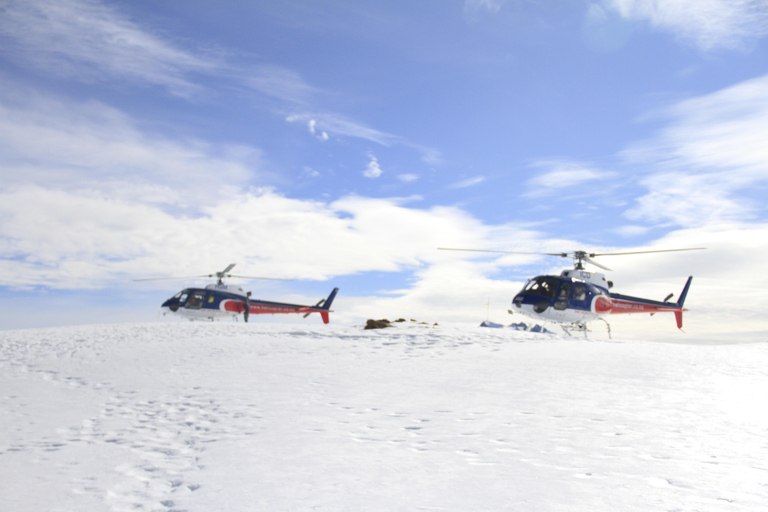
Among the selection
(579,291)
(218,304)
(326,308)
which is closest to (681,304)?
(579,291)

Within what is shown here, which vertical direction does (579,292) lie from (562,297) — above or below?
above

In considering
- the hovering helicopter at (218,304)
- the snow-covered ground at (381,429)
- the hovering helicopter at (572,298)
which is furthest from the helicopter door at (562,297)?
the hovering helicopter at (218,304)

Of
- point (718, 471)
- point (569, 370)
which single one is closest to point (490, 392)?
point (569, 370)

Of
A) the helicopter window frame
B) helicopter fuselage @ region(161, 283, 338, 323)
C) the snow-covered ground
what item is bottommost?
the snow-covered ground

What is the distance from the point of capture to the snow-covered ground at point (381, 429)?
441 centimetres

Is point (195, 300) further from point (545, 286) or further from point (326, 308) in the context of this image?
point (545, 286)

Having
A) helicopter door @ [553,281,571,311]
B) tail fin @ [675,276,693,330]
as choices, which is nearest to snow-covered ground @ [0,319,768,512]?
helicopter door @ [553,281,571,311]

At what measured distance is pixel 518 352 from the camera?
12.7m

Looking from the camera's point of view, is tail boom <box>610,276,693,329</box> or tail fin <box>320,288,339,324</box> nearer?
tail boom <box>610,276,693,329</box>

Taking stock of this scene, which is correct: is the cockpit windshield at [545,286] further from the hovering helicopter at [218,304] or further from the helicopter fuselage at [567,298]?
the hovering helicopter at [218,304]

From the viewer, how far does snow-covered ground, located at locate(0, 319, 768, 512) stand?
441cm

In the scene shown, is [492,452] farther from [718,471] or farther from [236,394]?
[236,394]

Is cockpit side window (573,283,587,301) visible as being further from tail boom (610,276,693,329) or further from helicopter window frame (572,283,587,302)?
tail boom (610,276,693,329)

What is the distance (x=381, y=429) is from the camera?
6.51 meters
